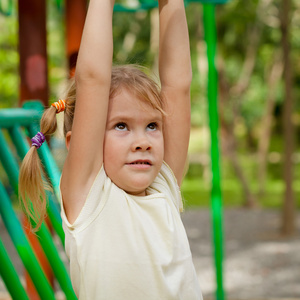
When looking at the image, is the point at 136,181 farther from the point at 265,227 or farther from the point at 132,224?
the point at 265,227

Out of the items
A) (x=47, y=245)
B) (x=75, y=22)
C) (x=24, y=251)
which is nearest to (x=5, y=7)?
(x=75, y=22)

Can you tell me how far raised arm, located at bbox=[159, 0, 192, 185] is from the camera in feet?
5.93

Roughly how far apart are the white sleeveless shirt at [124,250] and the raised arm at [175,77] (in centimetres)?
28

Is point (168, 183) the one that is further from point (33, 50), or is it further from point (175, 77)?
point (33, 50)

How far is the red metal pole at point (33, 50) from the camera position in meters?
3.19

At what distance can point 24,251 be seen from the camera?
2441 mm

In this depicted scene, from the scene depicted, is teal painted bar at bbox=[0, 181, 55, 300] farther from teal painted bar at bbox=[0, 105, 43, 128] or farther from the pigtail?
the pigtail

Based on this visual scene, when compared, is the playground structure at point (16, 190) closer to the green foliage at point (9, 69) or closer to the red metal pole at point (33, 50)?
the red metal pole at point (33, 50)

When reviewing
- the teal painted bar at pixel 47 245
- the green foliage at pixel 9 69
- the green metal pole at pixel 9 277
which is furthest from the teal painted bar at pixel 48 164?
the green foliage at pixel 9 69

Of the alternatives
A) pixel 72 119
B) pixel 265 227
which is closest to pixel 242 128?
pixel 265 227

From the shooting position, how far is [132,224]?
5.35ft

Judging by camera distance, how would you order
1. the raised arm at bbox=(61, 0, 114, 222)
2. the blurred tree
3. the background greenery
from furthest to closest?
1. the background greenery
2. the blurred tree
3. the raised arm at bbox=(61, 0, 114, 222)

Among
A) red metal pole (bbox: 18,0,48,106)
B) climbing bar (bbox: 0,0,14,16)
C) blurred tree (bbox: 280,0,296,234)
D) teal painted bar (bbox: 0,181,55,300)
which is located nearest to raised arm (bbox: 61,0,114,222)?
teal painted bar (bbox: 0,181,55,300)

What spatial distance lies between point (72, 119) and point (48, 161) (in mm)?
984
